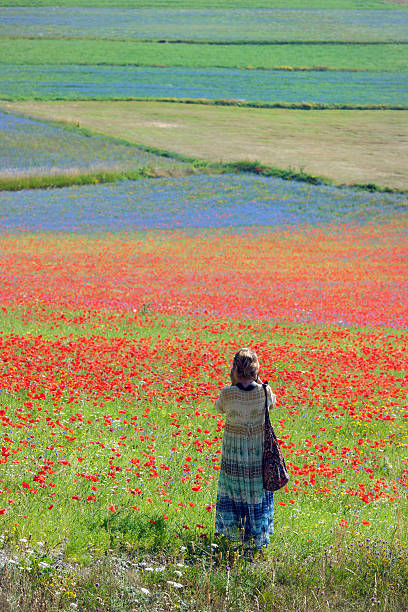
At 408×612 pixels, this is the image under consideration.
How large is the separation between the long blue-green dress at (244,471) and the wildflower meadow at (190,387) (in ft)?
0.84

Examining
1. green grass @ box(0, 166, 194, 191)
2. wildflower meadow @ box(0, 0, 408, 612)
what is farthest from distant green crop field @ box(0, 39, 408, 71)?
wildflower meadow @ box(0, 0, 408, 612)

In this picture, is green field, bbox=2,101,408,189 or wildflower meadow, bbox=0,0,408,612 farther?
green field, bbox=2,101,408,189

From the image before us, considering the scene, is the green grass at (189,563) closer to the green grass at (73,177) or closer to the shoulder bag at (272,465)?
the shoulder bag at (272,465)

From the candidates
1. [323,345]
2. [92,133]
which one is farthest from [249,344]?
[92,133]

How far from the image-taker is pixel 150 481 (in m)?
9.35

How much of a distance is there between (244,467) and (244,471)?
1.7 inches

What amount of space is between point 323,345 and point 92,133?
188 feet

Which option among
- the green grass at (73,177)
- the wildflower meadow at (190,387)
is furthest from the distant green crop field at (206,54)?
the wildflower meadow at (190,387)

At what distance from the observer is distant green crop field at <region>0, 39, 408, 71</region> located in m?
120

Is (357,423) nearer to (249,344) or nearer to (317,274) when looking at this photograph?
(249,344)

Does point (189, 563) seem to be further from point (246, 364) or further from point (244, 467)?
point (246, 364)

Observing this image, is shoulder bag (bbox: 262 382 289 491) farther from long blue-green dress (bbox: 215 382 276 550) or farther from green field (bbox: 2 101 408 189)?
green field (bbox: 2 101 408 189)

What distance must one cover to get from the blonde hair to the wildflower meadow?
183cm

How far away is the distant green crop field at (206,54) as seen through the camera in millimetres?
119938
